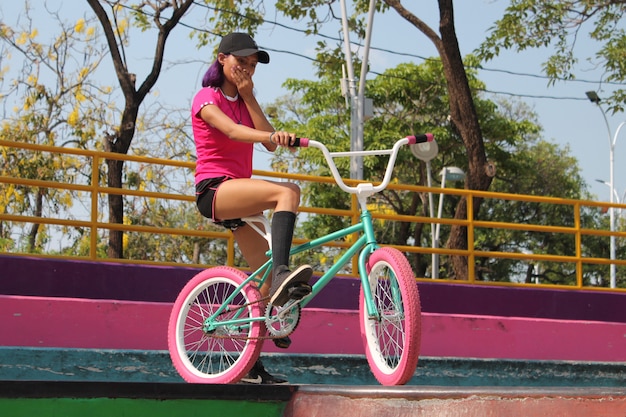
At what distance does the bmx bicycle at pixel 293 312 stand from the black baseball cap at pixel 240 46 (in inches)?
23.8

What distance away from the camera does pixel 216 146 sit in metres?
4.93

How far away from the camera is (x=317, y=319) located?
6.46 meters

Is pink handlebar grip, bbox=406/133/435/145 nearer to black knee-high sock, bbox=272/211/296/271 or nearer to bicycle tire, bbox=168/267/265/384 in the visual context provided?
black knee-high sock, bbox=272/211/296/271

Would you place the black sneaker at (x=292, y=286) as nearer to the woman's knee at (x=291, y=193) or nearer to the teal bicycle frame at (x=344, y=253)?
the teal bicycle frame at (x=344, y=253)

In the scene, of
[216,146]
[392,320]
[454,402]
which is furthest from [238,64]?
[454,402]

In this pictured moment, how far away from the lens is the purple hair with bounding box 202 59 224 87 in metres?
4.99

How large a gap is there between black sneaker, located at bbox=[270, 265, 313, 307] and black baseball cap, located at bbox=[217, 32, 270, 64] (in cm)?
123

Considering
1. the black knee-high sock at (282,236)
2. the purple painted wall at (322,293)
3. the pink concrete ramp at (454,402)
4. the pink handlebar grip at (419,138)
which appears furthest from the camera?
the purple painted wall at (322,293)

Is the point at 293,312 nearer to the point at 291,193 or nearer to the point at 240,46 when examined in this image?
the point at 291,193

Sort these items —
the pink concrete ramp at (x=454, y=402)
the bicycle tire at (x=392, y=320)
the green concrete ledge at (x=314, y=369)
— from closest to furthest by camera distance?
1. the pink concrete ramp at (x=454, y=402)
2. the bicycle tire at (x=392, y=320)
3. the green concrete ledge at (x=314, y=369)

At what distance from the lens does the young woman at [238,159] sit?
15.3 feet

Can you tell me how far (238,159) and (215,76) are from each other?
18.1 inches

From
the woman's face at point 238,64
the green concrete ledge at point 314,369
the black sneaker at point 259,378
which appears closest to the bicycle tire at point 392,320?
the black sneaker at point 259,378

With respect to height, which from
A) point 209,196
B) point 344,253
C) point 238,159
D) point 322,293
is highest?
point 238,159
